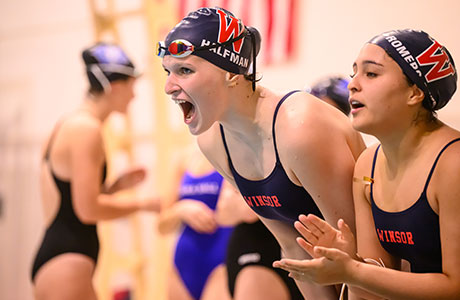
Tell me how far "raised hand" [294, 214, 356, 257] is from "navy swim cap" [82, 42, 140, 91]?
6.77ft

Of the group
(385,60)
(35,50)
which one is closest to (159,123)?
(35,50)

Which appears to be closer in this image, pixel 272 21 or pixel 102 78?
pixel 102 78

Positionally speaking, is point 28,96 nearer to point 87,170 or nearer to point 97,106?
point 97,106

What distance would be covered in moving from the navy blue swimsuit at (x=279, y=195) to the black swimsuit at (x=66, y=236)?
1.41 m

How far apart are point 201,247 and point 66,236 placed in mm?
872

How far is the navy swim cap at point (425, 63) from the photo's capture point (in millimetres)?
1575

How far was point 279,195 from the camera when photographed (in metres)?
1.88

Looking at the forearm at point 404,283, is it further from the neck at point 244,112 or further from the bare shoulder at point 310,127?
the neck at point 244,112

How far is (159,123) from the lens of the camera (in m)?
4.64

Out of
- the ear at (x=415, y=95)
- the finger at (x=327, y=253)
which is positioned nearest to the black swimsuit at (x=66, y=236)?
the finger at (x=327, y=253)

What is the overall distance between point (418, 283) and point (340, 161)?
1.49 ft

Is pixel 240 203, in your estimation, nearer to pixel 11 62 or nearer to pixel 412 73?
pixel 412 73

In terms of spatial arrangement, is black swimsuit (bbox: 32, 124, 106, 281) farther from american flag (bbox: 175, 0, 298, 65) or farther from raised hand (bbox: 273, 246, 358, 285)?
american flag (bbox: 175, 0, 298, 65)

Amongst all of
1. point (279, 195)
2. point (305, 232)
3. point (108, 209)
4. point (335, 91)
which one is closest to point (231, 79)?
point (279, 195)
